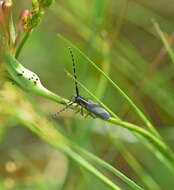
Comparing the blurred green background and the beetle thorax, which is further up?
the beetle thorax

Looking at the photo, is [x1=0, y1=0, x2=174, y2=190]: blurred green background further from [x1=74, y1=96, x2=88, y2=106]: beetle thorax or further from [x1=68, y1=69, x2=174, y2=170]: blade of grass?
[x1=74, y1=96, x2=88, y2=106]: beetle thorax

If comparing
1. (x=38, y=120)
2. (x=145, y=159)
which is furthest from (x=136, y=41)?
(x=38, y=120)

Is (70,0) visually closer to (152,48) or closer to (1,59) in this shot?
(152,48)

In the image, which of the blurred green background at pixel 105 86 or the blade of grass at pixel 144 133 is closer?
the blade of grass at pixel 144 133

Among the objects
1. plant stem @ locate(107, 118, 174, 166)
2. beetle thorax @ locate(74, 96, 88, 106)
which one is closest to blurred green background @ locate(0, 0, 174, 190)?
plant stem @ locate(107, 118, 174, 166)

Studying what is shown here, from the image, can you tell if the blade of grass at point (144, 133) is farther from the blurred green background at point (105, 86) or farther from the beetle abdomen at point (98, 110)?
the blurred green background at point (105, 86)

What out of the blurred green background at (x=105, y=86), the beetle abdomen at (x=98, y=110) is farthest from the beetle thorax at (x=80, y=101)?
the blurred green background at (x=105, y=86)
